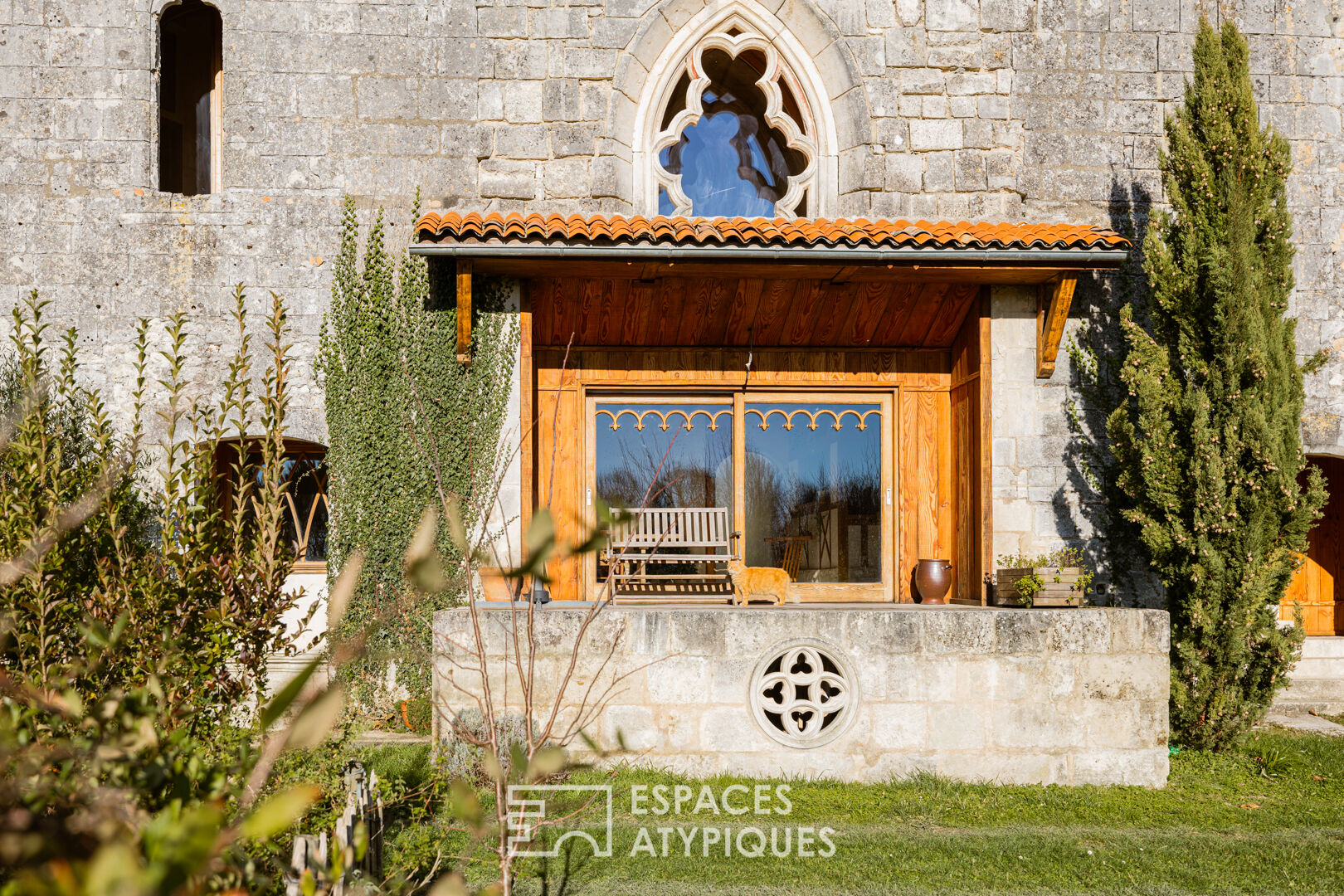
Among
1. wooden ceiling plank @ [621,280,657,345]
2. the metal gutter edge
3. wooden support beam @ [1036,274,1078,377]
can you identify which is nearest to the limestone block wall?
wooden support beam @ [1036,274,1078,377]

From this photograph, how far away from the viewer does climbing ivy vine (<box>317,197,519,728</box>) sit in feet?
23.9

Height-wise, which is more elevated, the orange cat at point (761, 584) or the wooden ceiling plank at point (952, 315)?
the wooden ceiling plank at point (952, 315)

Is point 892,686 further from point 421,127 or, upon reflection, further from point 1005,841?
point 421,127

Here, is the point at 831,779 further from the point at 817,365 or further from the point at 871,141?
the point at 871,141

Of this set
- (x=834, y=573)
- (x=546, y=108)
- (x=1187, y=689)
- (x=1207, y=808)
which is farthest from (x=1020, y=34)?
(x=1207, y=808)

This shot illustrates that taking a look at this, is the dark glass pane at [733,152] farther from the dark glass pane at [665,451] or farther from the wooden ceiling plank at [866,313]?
the dark glass pane at [665,451]

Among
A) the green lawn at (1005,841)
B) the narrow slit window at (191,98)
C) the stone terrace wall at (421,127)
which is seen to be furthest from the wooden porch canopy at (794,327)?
the narrow slit window at (191,98)

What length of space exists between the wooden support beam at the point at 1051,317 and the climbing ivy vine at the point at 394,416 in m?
4.12

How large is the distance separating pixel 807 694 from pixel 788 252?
301 cm

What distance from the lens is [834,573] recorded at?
8.03 metres

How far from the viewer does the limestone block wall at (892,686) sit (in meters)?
5.71

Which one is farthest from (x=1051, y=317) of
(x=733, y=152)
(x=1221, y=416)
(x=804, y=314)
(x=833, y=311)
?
(x=733, y=152)

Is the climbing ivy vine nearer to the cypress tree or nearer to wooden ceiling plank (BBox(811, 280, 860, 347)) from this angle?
wooden ceiling plank (BBox(811, 280, 860, 347))

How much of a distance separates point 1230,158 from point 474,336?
5.66 meters
